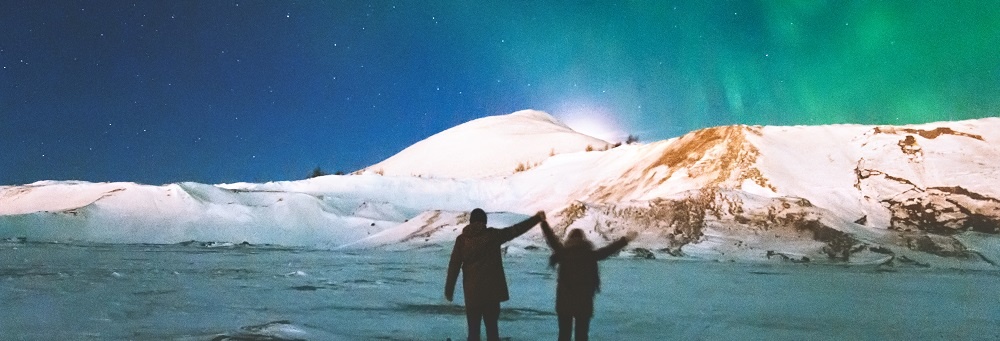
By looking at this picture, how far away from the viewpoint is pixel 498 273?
6133 mm

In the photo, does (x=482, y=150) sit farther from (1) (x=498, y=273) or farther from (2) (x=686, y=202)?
(1) (x=498, y=273)

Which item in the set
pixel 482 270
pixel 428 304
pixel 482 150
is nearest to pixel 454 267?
pixel 482 270

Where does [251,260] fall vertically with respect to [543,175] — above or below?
below

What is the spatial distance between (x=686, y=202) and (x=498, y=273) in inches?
958

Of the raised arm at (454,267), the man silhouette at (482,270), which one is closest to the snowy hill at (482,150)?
the raised arm at (454,267)

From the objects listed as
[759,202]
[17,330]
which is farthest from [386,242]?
[17,330]

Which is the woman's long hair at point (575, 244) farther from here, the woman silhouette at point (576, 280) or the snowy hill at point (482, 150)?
the snowy hill at point (482, 150)

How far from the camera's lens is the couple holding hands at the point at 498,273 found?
609 cm

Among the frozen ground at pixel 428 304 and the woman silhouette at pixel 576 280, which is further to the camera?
the frozen ground at pixel 428 304

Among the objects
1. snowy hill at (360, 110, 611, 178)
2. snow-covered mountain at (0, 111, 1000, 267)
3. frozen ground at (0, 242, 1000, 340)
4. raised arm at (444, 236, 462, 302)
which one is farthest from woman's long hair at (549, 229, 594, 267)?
snowy hill at (360, 110, 611, 178)

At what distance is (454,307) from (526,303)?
113cm

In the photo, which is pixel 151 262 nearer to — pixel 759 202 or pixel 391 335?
pixel 391 335

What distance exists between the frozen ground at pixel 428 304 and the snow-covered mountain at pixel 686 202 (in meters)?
6.75

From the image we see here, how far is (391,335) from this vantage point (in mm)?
8305
